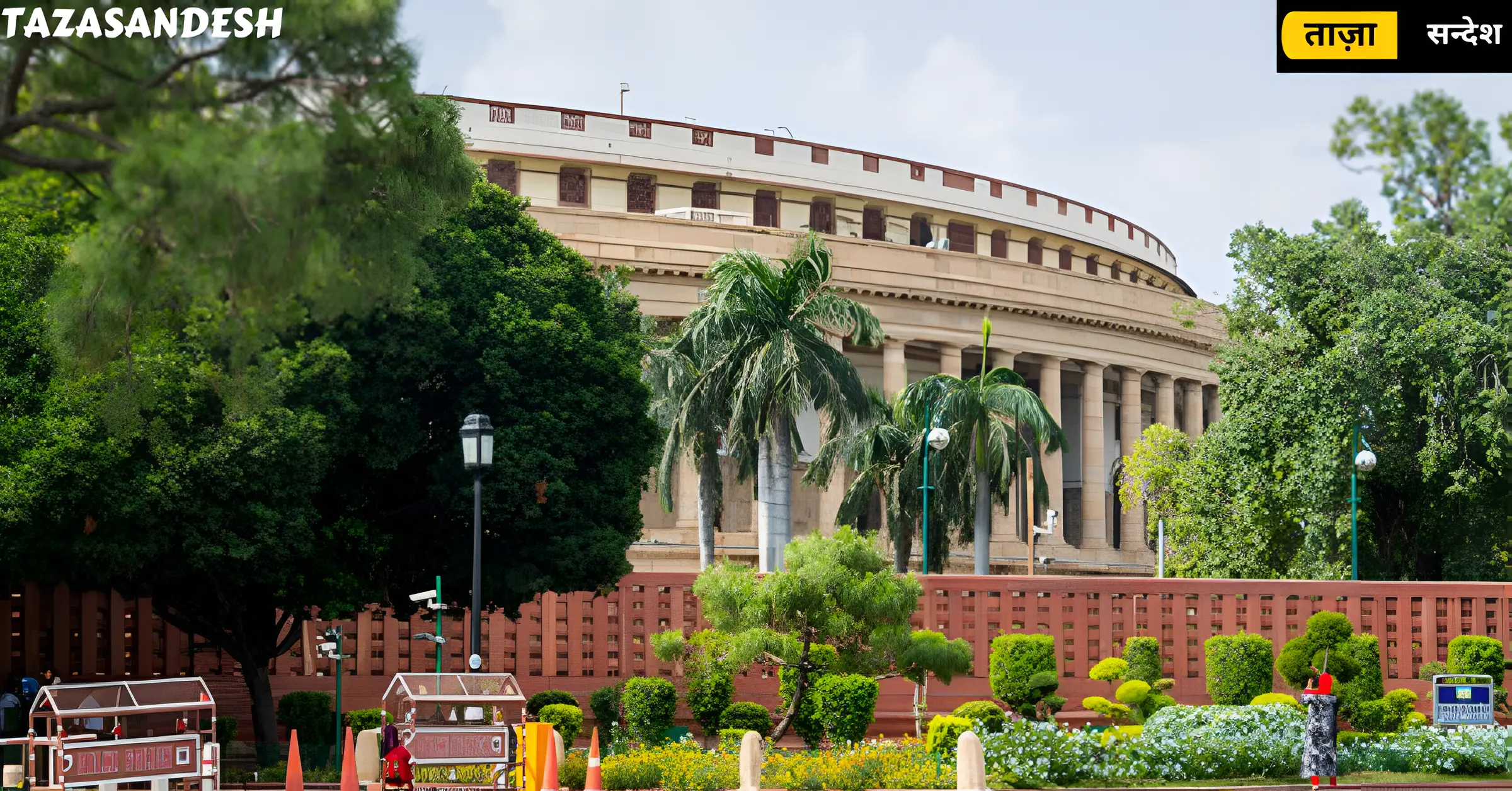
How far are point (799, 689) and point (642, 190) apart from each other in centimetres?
3758

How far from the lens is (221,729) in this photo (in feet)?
102

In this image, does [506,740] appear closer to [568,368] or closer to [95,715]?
[95,715]

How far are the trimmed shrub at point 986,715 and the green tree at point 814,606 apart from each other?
1.43 meters

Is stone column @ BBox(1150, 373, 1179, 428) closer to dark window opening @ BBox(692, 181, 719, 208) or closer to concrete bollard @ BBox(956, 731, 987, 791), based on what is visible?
dark window opening @ BBox(692, 181, 719, 208)

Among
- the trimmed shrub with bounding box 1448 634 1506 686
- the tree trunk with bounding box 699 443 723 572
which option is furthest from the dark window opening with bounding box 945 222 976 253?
the trimmed shrub with bounding box 1448 634 1506 686

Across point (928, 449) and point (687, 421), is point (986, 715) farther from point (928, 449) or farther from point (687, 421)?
point (928, 449)

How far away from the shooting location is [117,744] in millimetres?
20703

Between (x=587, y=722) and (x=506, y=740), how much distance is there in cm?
1252

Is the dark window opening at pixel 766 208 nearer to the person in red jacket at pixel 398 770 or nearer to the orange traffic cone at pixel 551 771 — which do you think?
the orange traffic cone at pixel 551 771

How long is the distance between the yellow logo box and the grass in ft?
40.5

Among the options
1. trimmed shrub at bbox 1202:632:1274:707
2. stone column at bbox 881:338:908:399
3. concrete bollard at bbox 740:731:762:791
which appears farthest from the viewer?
stone column at bbox 881:338:908:399

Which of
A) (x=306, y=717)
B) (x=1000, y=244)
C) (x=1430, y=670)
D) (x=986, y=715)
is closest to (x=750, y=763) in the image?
(x=986, y=715)

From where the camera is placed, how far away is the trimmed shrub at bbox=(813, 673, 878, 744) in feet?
92.5

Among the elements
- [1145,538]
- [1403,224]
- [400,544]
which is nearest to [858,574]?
[400,544]
